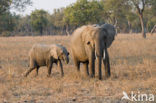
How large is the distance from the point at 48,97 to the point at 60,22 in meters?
65.2

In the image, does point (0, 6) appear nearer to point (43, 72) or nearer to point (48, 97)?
point (43, 72)

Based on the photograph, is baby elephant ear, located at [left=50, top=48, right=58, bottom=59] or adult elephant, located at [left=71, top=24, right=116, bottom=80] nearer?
adult elephant, located at [left=71, top=24, right=116, bottom=80]

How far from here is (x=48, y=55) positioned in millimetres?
9992

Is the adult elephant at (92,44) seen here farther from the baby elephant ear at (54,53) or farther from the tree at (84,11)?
the tree at (84,11)

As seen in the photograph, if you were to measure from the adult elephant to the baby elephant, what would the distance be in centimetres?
49

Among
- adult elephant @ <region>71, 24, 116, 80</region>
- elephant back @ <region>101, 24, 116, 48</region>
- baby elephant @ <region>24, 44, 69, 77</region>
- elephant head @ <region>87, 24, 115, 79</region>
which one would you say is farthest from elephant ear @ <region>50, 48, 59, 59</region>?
elephant back @ <region>101, 24, 116, 48</region>

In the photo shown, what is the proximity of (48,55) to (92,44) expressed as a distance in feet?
7.30

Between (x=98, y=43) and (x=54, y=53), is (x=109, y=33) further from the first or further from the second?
(x=54, y=53)

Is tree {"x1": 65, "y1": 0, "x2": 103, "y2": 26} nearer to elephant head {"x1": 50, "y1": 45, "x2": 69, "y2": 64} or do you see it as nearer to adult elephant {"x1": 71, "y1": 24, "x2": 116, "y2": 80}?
elephant head {"x1": 50, "y1": 45, "x2": 69, "y2": 64}

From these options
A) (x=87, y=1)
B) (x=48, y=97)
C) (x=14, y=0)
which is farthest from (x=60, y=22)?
(x=48, y=97)

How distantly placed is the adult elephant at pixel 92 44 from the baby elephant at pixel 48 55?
49 cm

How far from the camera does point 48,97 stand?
6.43 m

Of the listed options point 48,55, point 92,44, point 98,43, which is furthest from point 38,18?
point 98,43

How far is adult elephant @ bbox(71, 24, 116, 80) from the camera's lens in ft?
27.3
